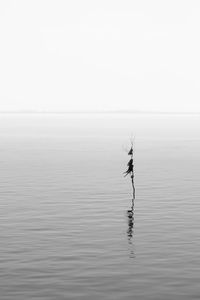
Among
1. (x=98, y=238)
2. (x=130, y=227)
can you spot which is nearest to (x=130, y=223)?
(x=130, y=227)

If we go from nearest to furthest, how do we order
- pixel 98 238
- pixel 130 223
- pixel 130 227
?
pixel 98 238 → pixel 130 227 → pixel 130 223

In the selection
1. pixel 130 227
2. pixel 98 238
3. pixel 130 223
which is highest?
pixel 130 223

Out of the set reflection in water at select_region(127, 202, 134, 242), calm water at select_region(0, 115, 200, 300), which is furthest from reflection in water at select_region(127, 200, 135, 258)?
calm water at select_region(0, 115, 200, 300)

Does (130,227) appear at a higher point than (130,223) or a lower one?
lower

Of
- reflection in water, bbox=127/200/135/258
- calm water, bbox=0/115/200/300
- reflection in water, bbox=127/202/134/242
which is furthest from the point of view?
reflection in water, bbox=127/202/134/242

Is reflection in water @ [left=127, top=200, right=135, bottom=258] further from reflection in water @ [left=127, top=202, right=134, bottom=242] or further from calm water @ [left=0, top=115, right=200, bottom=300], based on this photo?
calm water @ [left=0, top=115, right=200, bottom=300]

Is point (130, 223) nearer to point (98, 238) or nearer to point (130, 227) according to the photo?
point (130, 227)

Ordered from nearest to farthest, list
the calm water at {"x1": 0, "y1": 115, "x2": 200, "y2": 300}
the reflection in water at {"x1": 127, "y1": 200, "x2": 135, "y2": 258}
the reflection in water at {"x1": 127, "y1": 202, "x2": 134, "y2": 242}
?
1. the calm water at {"x1": 0, "y1": 115, "x2": 200, "y2": 300}
2. the reflection in water at {"x1": 127, "y1": 200, "x2": 135, "y2": 258}
3. the reflection in water at {"x1": 127, "y1": 202, "x2": 134, "y2": 242}

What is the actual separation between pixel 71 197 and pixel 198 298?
40.5 meters

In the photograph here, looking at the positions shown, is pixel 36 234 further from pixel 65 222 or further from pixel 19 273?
pixel 19 273

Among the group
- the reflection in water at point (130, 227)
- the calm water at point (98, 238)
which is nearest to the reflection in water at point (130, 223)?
the reflection in water at point (130, 227)

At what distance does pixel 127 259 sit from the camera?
44.3 metres

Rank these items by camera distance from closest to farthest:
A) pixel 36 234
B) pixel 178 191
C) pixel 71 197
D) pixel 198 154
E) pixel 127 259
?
pixel 127 259 < pixel 36 234 < pixel 71 197 < pixel 178 191 < pixel 198 154

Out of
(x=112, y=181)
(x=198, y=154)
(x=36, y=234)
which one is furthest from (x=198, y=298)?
(x=198, y=154)
